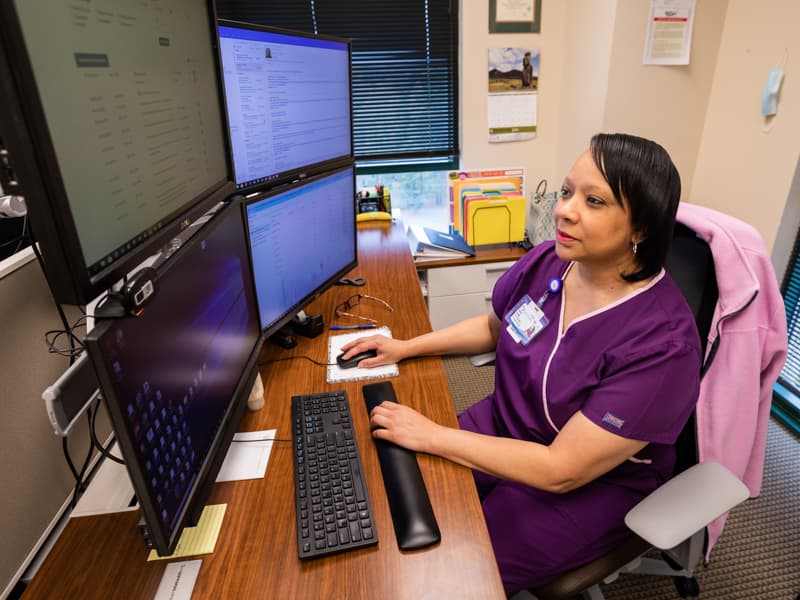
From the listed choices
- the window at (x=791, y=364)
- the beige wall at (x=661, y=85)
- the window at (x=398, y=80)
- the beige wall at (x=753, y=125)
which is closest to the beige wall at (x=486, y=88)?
the window at (x=398, y=80)

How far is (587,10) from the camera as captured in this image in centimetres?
228

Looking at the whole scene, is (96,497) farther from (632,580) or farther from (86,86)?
(632,580)

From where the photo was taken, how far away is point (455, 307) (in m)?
2.60

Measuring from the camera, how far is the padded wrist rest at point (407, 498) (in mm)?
→ 783

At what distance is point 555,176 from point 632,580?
6.51ft

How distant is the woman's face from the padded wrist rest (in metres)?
0.55

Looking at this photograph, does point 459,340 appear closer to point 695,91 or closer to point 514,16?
point 695,91

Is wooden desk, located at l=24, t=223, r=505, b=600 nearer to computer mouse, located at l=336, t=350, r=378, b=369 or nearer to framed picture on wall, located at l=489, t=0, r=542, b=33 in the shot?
computer mouse, located at l=336, t=350, r=378, b=369

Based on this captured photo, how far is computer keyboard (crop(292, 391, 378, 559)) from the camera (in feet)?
2.57

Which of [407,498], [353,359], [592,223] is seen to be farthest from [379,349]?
[592,223]

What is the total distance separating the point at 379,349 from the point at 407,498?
489mm

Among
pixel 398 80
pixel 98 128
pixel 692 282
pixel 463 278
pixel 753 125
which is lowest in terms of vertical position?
pixel 463 278

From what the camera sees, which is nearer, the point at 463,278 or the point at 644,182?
the point at 644,182

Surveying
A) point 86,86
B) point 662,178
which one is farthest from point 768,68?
point 86,86
